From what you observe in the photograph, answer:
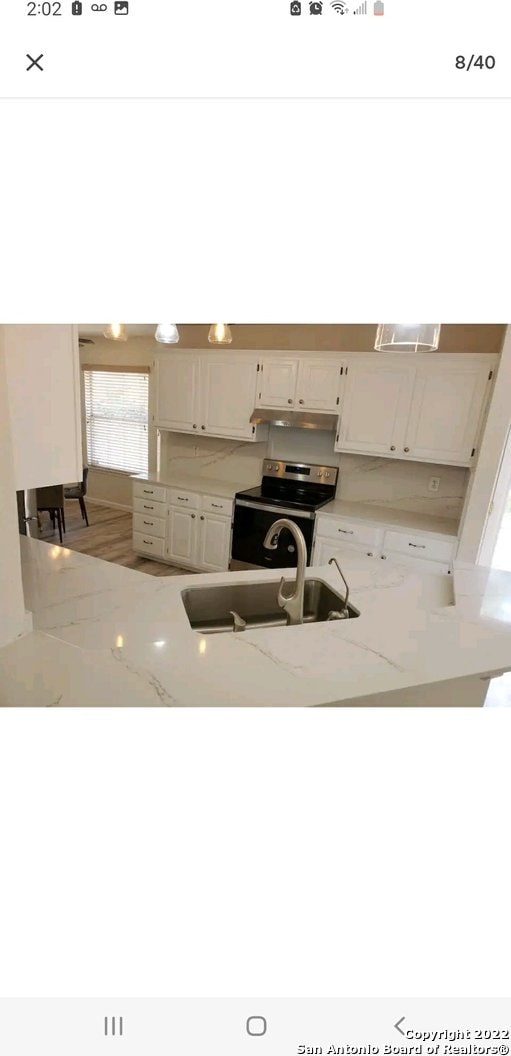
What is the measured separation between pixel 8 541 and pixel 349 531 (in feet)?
7.94

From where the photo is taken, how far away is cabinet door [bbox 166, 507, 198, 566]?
361 cm

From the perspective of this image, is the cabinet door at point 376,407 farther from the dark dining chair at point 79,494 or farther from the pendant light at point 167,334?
the dark dining chair at point 79,494

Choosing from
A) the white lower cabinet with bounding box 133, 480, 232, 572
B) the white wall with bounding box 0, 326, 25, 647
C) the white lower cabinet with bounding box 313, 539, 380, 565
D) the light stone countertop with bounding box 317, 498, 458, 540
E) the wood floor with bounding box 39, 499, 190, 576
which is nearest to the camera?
the white wall with bounding box 0, 326, 25, 647

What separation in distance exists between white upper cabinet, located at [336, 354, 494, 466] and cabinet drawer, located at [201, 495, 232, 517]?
939 millimetres

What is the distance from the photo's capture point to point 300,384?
3.21 m

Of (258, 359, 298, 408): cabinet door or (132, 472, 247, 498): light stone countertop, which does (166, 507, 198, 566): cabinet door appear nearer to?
(132, 472, 247, 498): light stone countertop

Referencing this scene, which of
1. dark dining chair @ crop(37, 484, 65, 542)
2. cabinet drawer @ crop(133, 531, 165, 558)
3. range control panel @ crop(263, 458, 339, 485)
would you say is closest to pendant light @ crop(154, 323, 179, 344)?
range control panel @ crop(263, 458, 339, 485)

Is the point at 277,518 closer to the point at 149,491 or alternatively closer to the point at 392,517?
the point at 392,517

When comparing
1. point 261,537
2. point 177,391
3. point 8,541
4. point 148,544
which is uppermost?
point 177,391

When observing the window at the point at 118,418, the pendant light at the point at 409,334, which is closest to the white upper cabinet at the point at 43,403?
the pendant light at the point at 409,334
